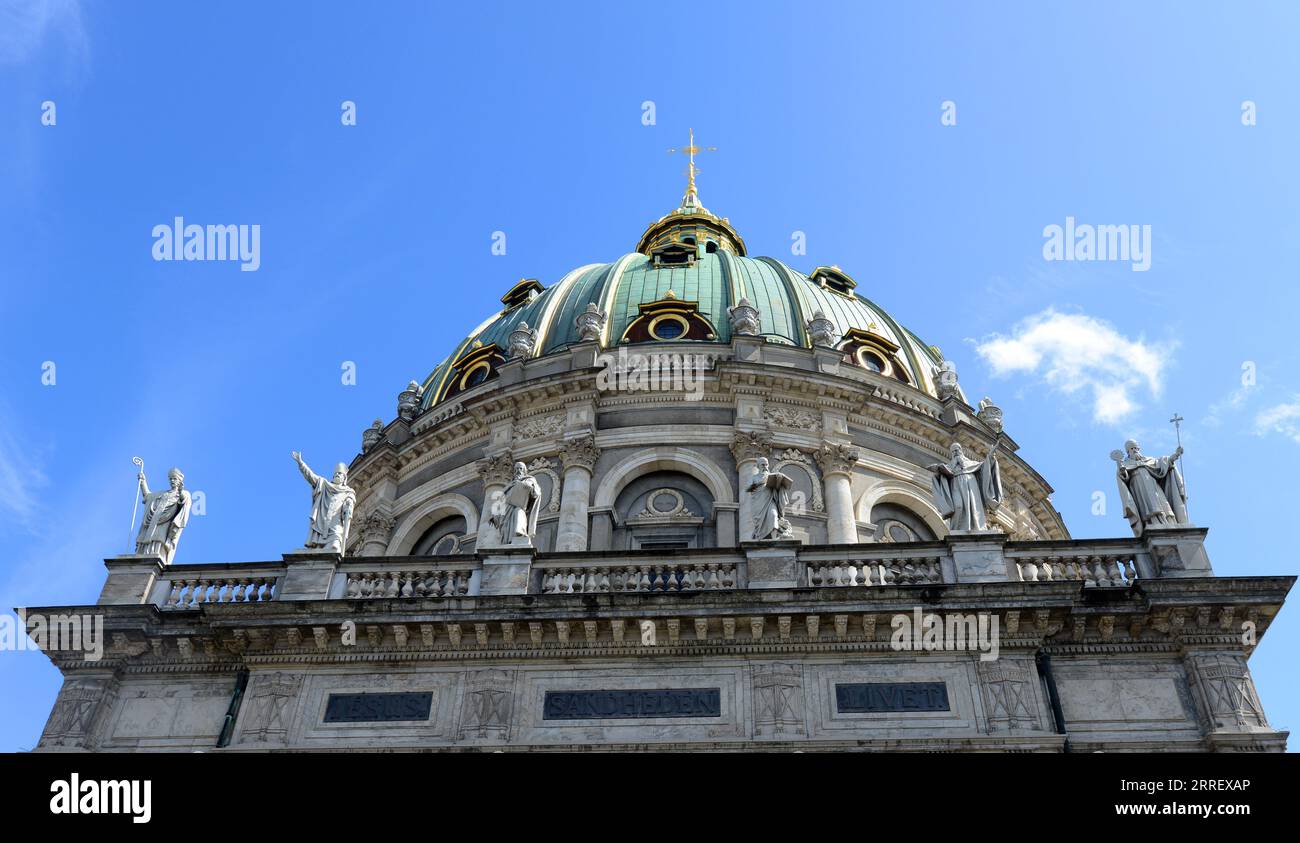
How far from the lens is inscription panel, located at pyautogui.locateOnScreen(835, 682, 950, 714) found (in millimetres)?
16547

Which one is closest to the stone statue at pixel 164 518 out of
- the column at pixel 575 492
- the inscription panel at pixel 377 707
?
the inscription panel at pixel 377 707

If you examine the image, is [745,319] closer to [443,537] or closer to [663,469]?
[663,469]

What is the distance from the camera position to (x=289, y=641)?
17.8 m

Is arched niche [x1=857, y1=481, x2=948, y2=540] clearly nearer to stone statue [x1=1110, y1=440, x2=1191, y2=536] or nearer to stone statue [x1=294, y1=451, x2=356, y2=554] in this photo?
stone statue [x1=1110, y1=440, x2=1191, y2=536]

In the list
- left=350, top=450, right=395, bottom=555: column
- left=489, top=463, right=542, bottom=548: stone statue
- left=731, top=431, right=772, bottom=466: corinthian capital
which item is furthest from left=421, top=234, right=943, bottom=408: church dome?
left=489, top=463, right=542, bottom=548: stone statue

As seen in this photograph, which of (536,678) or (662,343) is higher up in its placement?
(662,343)

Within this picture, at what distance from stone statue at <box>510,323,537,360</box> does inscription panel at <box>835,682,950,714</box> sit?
16034 millimetres

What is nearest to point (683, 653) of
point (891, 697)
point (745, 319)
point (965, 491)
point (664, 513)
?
point (891, 697)

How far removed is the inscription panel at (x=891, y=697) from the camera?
16547 mm

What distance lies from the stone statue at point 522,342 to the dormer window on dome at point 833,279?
1017cm

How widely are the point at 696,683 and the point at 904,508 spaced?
1178cm

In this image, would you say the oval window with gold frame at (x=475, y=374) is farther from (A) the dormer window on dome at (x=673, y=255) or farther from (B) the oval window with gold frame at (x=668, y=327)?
(A) the dormer window on dome at (x=673, y=255)
